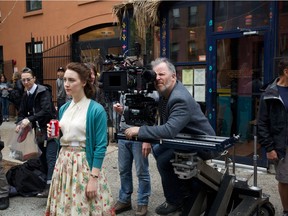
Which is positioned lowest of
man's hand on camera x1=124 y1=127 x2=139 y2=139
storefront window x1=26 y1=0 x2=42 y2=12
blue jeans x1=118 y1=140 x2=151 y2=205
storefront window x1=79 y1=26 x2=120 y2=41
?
blue jeans x1=118 y1=140 x2=151 y2=205

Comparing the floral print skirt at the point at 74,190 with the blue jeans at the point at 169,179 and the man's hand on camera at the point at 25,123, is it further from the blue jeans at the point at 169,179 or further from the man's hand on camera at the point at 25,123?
the man's hand on camera at the point at 25,123

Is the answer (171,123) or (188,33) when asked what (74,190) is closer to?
(171,123)

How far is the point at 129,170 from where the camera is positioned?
420 cm

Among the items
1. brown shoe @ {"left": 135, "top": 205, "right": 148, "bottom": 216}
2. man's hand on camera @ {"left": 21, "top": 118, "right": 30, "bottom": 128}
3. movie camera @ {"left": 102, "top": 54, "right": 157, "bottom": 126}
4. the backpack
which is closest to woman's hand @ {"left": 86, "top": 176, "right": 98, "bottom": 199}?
movie camera @ {"left": 102, "top": 54, "right": 157, "bottom": 126}

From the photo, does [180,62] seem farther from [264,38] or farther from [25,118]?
[25,118]

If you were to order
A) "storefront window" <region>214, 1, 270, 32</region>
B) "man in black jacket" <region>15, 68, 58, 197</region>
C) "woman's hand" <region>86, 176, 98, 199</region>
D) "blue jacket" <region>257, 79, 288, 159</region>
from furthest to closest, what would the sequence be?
"storefront window" <region>214, 1, 270, 32</region>, "man in black jacket" <region>15, 68, 58, 197</region>, "blue jacket" <region>257, 79, 288, 159</region>, "woman's hand" <region>86, 176, 98, 199</region>

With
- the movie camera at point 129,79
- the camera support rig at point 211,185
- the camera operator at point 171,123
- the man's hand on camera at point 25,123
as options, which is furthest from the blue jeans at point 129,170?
the man's hand on camera at point 25,123

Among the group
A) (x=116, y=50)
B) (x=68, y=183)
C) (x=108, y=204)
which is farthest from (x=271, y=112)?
(x=116, y=50)

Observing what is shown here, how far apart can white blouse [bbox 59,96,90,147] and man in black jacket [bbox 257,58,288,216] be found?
6.30 feet

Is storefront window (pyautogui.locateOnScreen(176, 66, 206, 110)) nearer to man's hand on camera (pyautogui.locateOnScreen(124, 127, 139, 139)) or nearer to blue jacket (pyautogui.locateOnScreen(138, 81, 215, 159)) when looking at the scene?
blue jacket (pyautogui.locateOnScreen(138, 81, 215, 159))

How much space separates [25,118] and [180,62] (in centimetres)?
297

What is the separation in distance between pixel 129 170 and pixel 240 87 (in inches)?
106

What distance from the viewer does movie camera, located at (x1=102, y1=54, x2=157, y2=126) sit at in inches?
121

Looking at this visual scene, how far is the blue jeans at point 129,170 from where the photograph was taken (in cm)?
402
